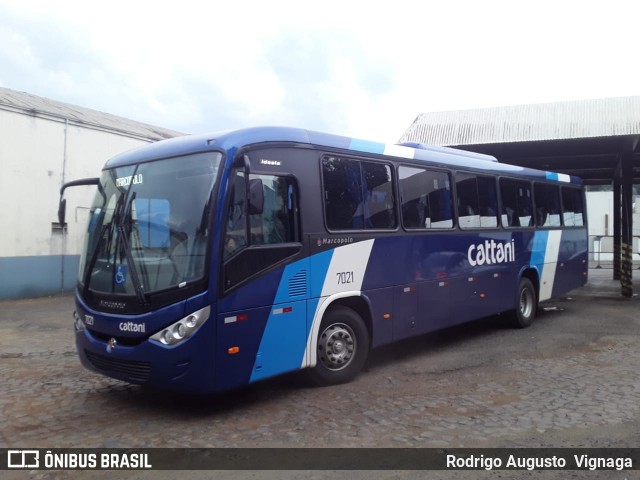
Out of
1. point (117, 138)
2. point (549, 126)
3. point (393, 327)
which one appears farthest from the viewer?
point (117, 138)

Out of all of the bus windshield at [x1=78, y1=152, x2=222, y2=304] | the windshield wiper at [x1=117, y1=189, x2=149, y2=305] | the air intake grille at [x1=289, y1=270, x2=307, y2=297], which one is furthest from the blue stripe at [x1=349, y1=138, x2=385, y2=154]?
the windshield wiper at [x1=117, y1=189, x2=149, y2=305]

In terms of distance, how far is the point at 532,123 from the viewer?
1545 cm

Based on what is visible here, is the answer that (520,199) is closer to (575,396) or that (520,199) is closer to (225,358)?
(575,396)

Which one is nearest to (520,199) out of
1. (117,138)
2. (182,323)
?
(182,323)

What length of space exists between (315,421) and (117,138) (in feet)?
48.3

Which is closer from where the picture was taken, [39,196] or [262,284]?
[262,284]

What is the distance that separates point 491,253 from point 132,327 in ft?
20.9

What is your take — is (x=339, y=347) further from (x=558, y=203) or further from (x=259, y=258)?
(x=558, y=203)

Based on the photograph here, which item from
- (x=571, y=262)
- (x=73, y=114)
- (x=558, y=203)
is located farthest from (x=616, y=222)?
(x=73, y=114)

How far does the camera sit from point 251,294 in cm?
565

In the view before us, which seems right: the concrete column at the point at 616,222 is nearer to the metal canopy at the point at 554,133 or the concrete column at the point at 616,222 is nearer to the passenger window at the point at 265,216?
the metal canopy at the point at 554,133

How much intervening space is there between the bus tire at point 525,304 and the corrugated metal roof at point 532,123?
542cm

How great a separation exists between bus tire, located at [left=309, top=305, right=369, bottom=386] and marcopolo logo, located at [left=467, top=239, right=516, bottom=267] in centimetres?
291

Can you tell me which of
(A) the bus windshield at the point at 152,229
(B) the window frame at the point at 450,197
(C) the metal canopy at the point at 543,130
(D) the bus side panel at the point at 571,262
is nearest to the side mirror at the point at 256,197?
(A) the bus windshield at the point at 152,229
